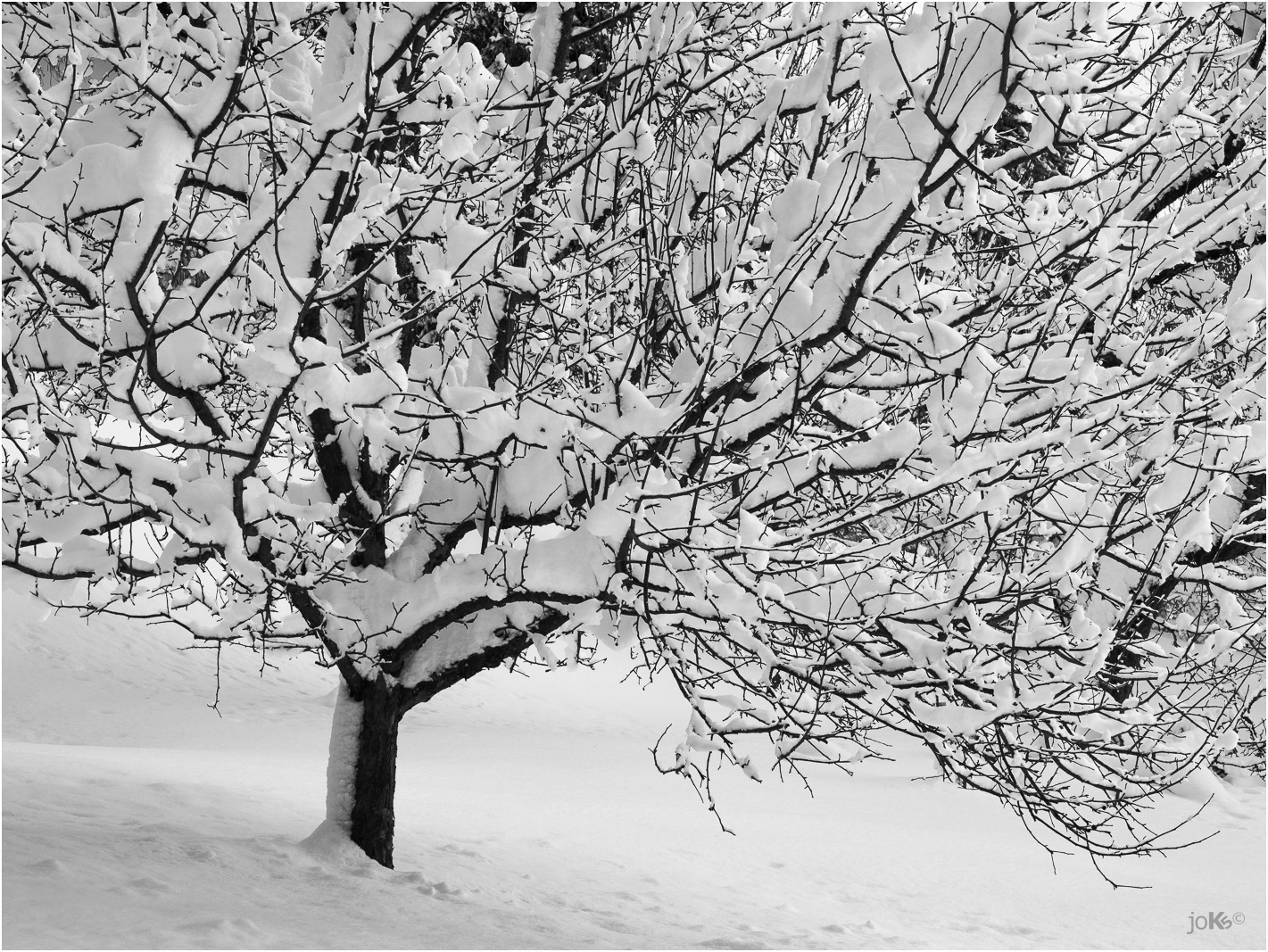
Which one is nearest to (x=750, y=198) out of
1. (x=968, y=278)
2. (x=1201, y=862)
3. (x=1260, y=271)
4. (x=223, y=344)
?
(x=968, y=278)

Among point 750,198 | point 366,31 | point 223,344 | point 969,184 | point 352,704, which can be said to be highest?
point 750,198

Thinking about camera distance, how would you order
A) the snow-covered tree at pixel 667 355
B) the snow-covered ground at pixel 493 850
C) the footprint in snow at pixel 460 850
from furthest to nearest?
the footprint in snow at pixel 460 850 < the snow-covered ground at pixel 493 850 < the snow-covered tree at pixel 667 355

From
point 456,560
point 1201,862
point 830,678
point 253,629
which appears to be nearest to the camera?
point 830,678

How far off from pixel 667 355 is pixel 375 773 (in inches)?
105

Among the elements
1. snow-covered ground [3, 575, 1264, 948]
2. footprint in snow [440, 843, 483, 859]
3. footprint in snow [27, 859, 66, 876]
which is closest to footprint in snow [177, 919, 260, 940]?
snow-covered ground [3, 575, 1264, 948]

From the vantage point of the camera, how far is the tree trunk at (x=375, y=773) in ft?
16.5

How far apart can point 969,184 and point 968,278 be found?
81.9 inches

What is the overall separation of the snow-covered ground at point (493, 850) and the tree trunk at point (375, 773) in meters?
0.15

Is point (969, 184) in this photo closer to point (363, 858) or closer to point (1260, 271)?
point (1260, 271)

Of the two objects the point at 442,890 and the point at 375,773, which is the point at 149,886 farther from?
the point at 442,890

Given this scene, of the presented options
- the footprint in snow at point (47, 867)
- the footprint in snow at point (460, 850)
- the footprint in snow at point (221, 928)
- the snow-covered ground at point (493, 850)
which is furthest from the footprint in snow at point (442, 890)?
the footprint in snow at point (47, 867)

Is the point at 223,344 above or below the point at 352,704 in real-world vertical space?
above

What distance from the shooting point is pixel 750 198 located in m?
5.17

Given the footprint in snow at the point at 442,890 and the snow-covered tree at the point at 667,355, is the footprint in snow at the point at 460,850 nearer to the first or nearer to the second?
the footprint in snow at the point at 442,890
